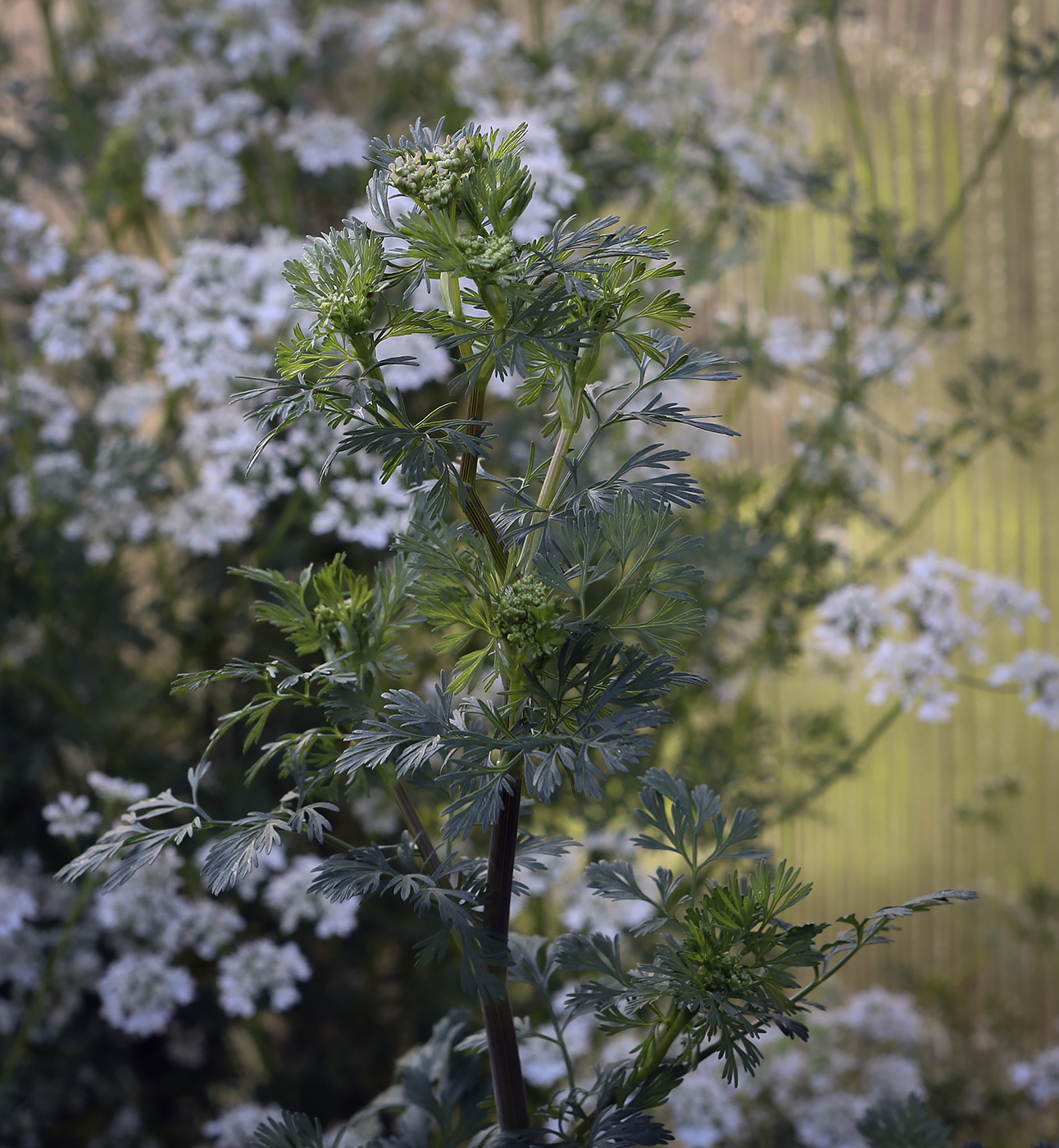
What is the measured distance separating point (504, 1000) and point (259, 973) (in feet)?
1.80

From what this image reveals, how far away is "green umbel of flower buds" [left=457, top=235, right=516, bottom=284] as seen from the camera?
1.34ft

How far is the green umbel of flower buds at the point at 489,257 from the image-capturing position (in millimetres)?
409

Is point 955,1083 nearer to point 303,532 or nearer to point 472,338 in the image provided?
point 303,532

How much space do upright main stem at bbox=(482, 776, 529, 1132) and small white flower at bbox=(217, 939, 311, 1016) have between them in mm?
454

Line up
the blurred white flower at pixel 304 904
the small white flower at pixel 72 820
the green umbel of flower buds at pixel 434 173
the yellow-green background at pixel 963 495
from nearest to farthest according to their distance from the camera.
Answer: the green umbel of flower buds at pixel 434 173 → the small white flower at pixel 72 820 → the blurred white flower at pixel 304 904 → the yellow-green background at pixel 963 495

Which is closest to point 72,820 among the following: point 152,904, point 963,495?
point 152,904

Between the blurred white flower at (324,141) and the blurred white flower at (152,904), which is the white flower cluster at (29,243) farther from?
the blurred white flower at (152,904)

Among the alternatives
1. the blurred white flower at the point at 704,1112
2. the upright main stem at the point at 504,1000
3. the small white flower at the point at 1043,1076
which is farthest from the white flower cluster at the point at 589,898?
the upright main stem at the point at 504,1000

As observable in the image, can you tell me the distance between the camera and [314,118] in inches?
49.6

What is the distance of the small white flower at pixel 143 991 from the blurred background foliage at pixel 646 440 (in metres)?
0.07

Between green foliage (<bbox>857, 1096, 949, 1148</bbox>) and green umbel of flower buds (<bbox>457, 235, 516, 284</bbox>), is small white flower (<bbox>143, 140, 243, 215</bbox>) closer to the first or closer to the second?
green umbel of flower buds (<bbox>457, 235, 516, 284</bbox>)

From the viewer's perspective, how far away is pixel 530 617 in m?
0.44

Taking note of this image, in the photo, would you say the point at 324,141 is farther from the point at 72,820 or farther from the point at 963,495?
the point at 963,495

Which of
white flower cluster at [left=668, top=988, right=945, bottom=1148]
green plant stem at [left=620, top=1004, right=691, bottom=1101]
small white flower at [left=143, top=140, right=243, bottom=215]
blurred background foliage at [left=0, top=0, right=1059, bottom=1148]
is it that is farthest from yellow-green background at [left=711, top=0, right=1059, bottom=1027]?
green plant stem at [left=620, top=1004, right=691, bottom=1101]
